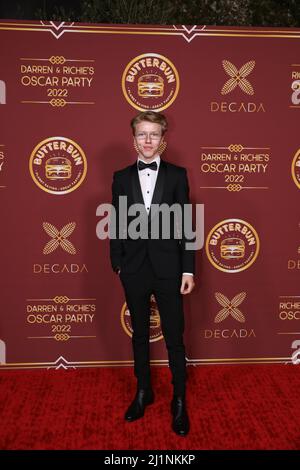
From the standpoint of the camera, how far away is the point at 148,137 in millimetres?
2234

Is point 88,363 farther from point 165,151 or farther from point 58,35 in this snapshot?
point 58,35

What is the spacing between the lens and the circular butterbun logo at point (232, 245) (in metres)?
2.98

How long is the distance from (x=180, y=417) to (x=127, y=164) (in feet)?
5.37

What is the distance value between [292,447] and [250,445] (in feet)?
0.71

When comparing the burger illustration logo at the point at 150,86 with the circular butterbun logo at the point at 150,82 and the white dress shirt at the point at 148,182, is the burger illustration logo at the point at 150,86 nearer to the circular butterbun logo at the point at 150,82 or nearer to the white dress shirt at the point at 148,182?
the circular butterbun logo at the point at 150,82

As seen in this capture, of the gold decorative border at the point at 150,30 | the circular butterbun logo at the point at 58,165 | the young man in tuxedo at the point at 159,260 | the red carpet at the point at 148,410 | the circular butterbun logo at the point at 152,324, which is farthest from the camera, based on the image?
the circular butterbun logo at the point at 152,324

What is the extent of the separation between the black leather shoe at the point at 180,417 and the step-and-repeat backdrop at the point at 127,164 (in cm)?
73

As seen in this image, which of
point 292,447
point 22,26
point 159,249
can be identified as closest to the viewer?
point 292,447

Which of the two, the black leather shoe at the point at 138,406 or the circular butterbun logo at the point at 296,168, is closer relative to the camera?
the black leather shoe at the point at 138,406

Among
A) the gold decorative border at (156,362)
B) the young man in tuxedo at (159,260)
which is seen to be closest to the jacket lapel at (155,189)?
the young man in tuxedo at (159,260)

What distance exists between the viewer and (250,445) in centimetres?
219

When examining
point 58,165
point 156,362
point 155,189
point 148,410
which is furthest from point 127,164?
point 148,410

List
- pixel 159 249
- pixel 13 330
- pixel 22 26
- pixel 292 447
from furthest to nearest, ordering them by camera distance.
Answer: pixel 13 330, pixel 22 26, pixel 159 249, pixel 292 447

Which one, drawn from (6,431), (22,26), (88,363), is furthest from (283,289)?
(22,26)
